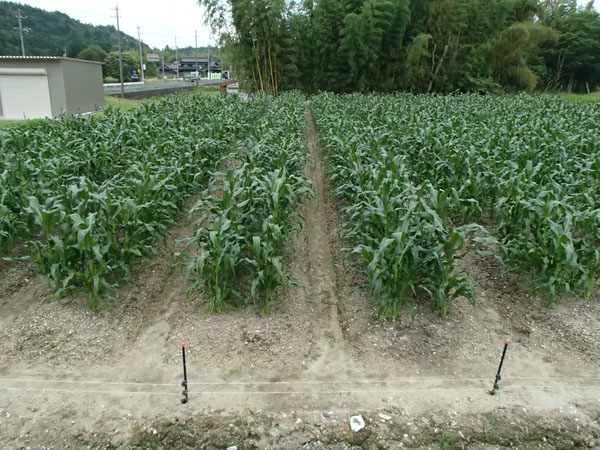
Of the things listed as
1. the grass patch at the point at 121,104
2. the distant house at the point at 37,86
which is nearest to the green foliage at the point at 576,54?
the grass patch at the point at 121,104

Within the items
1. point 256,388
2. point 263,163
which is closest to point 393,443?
point 256,388

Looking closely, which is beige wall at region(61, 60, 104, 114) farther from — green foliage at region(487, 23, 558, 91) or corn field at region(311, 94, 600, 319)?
green foliage at region(487, 23, 558, 91)

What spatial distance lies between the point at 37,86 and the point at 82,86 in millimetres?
1588

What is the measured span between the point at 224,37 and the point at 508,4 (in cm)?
1363

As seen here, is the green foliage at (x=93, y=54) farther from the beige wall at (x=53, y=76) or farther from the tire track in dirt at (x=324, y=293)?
the tire track in dirt at (x=324, y=293)

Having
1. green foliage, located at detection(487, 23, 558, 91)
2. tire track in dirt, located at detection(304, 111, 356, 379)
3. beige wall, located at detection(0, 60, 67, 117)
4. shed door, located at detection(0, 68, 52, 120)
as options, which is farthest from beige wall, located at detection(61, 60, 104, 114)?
green foliage, located at detection(487, 23, 558, 91)

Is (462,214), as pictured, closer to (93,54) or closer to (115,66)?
(115,66)

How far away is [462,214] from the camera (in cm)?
512

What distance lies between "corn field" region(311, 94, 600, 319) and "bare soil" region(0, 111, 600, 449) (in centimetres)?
30

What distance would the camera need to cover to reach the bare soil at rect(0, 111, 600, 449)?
2377 mm

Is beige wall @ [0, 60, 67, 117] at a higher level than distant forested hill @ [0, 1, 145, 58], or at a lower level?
lower

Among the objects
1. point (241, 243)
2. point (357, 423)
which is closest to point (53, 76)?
point (241, 243)

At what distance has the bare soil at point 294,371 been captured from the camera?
238 centimetres

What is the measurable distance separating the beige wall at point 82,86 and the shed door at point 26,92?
742 mm
